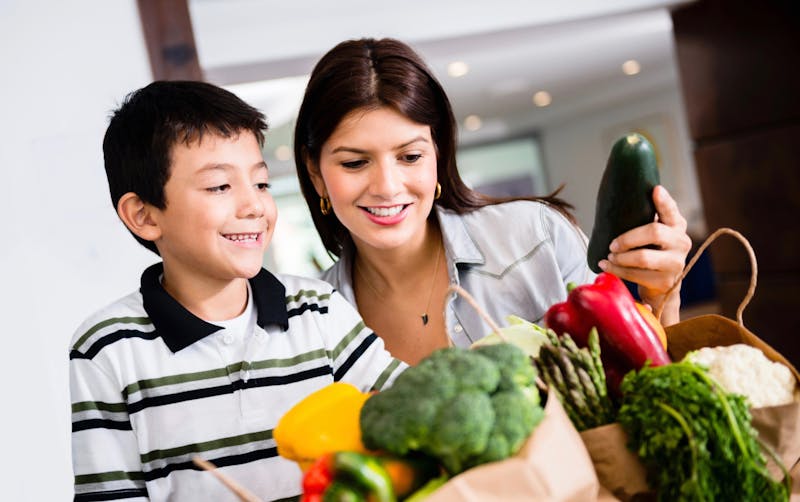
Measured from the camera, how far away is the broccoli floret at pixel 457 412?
658mm

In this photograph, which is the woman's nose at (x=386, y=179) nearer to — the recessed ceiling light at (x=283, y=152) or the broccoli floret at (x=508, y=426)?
the broccoli floret at (x=508, y=426)

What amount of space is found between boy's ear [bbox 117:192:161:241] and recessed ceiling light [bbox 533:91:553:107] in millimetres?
9443

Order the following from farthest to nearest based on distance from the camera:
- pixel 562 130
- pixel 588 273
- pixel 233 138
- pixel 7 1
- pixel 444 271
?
1. pixel 562 130
2. pixel 7 1
3. pixel 444 271
4. pixel 588 273
5. pixel 233 138

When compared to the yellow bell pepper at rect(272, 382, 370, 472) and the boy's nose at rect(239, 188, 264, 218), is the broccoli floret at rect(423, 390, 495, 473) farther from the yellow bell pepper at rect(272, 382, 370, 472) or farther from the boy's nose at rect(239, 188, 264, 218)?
the boy's nose at rect(239, 188, 264, 218)

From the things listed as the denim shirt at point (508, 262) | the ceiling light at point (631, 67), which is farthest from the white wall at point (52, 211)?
the ceiling light at point (631, 67)

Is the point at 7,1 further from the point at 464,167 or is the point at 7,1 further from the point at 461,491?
the point at 464,167

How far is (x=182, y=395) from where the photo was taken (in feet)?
3.65

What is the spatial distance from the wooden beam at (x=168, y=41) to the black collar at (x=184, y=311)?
2206mm

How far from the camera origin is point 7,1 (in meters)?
3.00

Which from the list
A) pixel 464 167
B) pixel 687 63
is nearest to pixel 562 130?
pixel 464 167

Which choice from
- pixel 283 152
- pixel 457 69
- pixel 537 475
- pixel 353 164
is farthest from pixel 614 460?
pixel 283 152

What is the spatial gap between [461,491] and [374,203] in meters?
0.97

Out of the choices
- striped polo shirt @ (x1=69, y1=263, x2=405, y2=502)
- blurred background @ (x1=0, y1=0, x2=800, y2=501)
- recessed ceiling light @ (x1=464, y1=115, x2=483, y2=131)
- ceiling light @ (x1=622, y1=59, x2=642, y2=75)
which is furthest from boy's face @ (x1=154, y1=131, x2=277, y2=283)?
recessed ceiling light @ (x1=464, y1=115, x2=483, y2=131)

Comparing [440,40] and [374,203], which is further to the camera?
[440,40]
